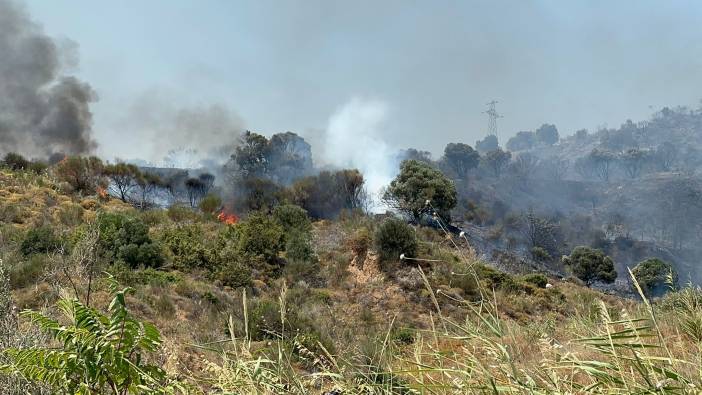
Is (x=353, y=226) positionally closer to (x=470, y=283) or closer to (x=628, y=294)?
(x=470, y=283)

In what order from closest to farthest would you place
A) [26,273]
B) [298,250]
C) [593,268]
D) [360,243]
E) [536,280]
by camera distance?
[26,273] < [298,250] < [360,243] < [536,280] < [593,268]

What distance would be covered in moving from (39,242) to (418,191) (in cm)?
2820

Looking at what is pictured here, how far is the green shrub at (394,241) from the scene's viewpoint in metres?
17.6

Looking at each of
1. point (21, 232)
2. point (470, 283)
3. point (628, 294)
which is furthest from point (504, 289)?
A: point (628, 294)

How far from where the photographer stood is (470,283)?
1573 centimetres

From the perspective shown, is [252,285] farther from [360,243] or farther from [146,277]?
[360,243]

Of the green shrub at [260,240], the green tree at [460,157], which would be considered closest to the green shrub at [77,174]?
the green shrub at [260,240]


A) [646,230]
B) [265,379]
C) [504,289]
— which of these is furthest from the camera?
[646,230]

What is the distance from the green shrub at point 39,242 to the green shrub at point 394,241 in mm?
10517

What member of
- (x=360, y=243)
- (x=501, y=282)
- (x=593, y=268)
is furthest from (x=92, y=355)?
(x=593, y=268)

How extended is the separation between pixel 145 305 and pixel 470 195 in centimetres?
9938

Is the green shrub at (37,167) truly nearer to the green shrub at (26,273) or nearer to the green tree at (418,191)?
the green shrub at (26,273)

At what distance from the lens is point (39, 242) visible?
531 inches

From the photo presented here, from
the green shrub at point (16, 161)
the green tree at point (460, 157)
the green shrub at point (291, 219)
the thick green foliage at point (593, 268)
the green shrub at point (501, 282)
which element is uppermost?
the green tree at point (460, 157)
